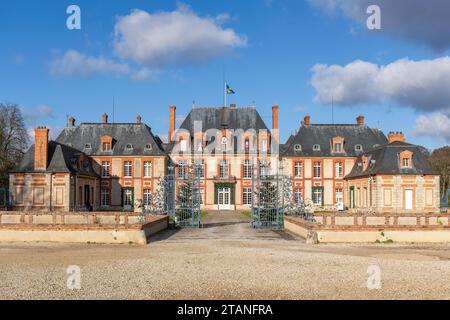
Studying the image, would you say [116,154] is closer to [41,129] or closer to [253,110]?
[41,129]

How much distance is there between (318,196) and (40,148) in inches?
885

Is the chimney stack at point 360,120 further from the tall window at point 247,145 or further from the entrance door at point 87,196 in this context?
the entrance door at point 87,196

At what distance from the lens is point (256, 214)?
25.5 m

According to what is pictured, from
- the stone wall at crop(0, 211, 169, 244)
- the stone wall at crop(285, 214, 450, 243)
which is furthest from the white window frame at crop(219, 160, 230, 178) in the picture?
the stone wall at crop(285, 214, 450, 243)

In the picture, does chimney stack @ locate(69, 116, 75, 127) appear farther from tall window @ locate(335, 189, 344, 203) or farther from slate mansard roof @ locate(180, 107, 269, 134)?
tall window @ locate(335, 189, 344, 203)

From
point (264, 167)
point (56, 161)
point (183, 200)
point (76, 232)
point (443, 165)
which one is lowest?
point (76, 232)

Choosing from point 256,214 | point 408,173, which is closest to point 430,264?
point 256,214

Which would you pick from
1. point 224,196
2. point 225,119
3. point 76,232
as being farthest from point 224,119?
point 76,232

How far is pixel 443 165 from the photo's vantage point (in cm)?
5678

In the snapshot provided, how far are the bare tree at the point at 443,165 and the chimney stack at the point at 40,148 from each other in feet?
124

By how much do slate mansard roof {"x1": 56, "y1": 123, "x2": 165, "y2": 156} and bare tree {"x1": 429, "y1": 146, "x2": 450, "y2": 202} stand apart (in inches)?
1162

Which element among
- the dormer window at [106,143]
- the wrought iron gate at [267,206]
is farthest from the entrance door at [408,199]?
the dormer window at [106,143]

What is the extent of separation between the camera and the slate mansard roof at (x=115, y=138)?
43875mm

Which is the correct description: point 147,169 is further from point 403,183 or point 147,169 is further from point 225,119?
point 403,183
